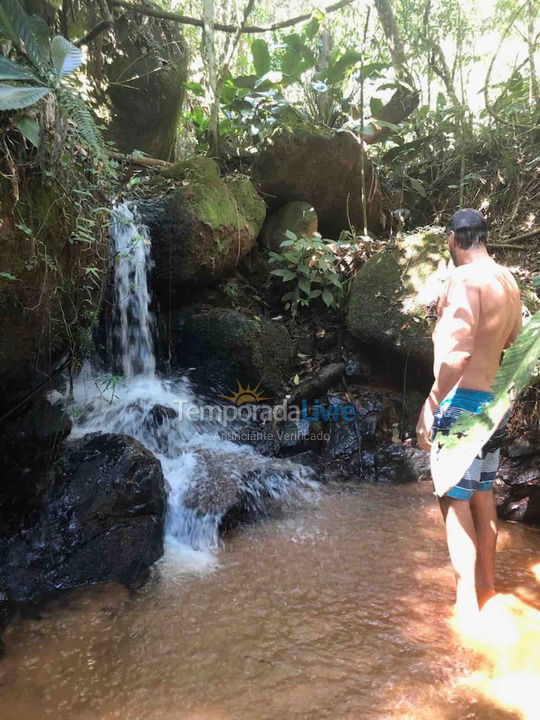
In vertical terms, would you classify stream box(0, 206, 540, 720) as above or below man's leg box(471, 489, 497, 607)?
below

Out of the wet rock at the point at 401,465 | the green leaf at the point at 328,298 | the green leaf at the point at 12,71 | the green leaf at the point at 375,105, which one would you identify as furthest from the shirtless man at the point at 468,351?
the green leaf at the point at 375,105

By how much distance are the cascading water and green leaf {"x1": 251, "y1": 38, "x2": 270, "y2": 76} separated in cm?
365

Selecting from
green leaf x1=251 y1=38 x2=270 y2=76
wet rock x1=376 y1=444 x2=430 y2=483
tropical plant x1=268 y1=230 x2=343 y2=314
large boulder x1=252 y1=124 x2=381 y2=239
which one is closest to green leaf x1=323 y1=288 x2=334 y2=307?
tropical plant x1=268 y1=230 x2=343 y2=314

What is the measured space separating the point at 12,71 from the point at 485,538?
12.1 feet

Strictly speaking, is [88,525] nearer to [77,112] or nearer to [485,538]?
[485,538]

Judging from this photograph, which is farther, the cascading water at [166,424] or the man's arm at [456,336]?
the cascading water at [166,424]

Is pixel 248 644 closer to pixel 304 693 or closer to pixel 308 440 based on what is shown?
pixel 304 693

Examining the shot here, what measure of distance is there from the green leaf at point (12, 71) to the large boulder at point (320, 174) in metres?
4.69

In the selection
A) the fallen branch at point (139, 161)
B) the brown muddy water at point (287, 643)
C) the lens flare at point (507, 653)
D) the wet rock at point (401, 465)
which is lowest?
the brown muddy water at point (287, 643)

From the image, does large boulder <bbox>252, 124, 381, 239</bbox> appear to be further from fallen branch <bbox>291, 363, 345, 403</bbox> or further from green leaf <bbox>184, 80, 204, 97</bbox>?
fallen branch <bbox>291, 363, 345, 403</bbox>

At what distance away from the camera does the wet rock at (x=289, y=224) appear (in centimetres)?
698

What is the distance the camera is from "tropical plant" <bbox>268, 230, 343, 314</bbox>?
623 centimetres

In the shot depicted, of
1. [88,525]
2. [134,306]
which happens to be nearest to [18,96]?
Answer: [88,525]

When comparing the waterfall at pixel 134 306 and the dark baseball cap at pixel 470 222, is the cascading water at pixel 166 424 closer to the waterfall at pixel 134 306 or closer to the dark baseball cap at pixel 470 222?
the waterfall at pixel 134 306
